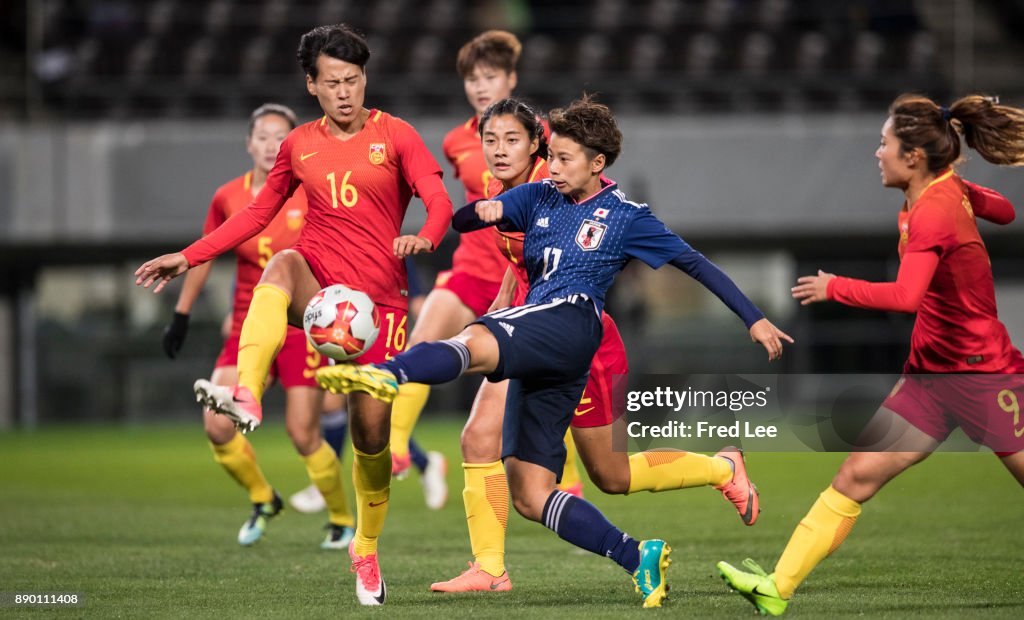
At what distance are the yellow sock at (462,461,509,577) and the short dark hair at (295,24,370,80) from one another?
181cm

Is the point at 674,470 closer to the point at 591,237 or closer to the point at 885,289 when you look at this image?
the point at 591,237

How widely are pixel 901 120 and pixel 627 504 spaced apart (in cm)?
533

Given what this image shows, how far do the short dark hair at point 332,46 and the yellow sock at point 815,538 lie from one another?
256 centimetres

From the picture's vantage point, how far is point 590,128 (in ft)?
16.5

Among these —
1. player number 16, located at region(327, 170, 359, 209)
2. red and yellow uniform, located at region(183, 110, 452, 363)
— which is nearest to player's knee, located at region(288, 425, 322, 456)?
red and yellow uniform, located at region(183, 110, 452, 363)

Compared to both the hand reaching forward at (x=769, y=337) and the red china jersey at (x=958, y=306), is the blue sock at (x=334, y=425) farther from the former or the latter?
the red china jersey at (x=958, y=306)

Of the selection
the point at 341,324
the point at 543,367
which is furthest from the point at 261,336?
the point at 543,367

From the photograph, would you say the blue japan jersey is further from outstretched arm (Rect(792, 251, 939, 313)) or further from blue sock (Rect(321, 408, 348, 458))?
blue sock (Rect(321, 408, 348, 458))

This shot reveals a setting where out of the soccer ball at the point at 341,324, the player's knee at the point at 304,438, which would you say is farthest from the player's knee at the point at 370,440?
the player's knee at the point at 304,438

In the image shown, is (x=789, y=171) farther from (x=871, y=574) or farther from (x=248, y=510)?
(x=871, y=574)

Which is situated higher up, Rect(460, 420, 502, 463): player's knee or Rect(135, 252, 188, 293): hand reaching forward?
Rect(135, 252, 188, 293): hand reaching forward

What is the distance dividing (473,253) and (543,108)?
12.3 m

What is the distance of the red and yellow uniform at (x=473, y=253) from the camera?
7434 mm

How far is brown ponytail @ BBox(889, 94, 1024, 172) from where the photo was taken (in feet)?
16.0
